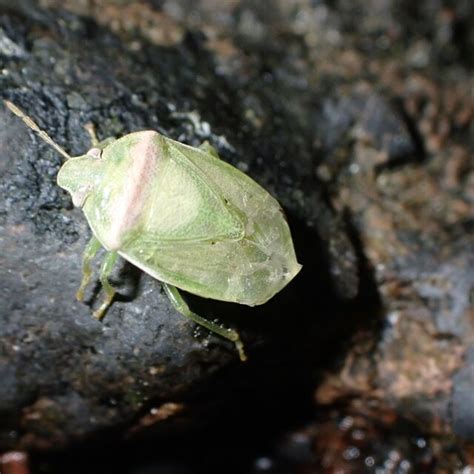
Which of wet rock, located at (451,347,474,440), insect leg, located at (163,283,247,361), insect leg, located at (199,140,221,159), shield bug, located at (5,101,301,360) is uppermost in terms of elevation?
insect leg, located at (199,140,221,159)

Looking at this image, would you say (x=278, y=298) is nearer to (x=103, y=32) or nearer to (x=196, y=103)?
(x=196, y=103)

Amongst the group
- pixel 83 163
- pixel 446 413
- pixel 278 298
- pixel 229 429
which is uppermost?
pixel 83 163

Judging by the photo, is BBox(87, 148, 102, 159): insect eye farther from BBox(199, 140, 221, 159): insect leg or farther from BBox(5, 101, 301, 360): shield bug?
BBox(199, 140, 221, 159): insect leg

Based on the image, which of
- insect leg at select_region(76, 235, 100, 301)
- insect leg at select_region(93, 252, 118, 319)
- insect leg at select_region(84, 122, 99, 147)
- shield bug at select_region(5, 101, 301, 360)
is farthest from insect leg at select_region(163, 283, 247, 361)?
insect leg at select_region(84, 122, 99, 147)

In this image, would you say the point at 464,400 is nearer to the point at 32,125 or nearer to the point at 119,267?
the point at 119,267

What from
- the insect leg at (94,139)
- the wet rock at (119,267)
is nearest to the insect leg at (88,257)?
the wet rock at (119,267)

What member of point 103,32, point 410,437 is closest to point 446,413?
point 410,437
